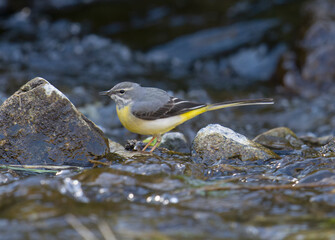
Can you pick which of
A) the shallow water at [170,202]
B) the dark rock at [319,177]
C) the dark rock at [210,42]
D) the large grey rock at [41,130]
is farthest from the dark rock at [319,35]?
the large grey rock at [41,130]

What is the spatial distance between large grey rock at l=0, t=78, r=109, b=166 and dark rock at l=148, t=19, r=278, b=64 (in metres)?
9.57

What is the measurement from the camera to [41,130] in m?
6.29

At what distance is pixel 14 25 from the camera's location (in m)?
16.8

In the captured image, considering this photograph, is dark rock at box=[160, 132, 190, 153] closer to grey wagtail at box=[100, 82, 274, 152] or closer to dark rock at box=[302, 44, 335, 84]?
grey wagtail at box=[100, 82, 274, 152]

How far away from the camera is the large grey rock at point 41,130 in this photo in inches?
247

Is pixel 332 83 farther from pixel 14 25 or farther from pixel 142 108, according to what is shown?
pixel 14 25

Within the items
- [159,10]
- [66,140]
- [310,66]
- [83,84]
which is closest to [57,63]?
[83,84]

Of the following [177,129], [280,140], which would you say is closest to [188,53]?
[177,129]

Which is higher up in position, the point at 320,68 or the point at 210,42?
the point at 210,42

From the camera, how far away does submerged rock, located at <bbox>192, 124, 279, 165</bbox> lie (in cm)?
659

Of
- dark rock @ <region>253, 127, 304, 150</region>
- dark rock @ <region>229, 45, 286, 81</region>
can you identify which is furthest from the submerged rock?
dark rock @ <region>229, 45, 286, 81</region>

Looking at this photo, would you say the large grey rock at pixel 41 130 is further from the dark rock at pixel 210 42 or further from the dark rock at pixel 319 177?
the dark rock at pixel 210 42

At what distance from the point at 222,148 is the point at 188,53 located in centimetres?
945

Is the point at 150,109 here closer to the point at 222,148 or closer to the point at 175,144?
the point at 175,144
